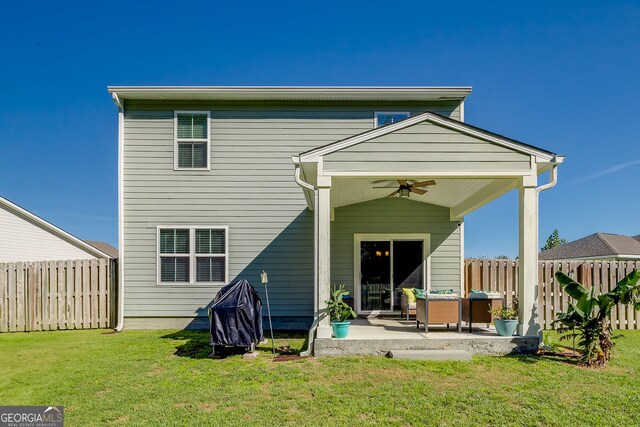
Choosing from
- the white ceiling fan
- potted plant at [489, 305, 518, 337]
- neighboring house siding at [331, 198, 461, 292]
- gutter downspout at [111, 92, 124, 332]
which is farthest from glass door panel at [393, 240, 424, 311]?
gutter downspout at [111, 92, 124, 332]

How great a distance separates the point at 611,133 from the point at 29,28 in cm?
2632

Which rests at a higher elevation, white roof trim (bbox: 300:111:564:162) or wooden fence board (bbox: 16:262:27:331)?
white roof trim (bbox: 300:111:564:162)

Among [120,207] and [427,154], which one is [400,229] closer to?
[427,154]

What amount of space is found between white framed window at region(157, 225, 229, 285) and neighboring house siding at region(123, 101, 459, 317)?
0.15m

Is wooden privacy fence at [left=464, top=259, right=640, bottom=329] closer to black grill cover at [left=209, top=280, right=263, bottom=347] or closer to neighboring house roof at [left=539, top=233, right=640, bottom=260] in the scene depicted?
black grill cover at [left=209, top=280, right=263, bottom=347]

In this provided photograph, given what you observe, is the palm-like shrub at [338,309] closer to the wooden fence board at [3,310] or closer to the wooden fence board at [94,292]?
the wooden fence board at [94,292]

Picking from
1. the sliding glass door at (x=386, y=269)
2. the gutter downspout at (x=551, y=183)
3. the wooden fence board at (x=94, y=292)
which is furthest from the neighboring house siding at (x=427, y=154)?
the wooden fence board at (x=94, y=292)

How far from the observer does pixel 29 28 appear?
1252 centimetres

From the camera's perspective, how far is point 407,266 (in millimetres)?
9641

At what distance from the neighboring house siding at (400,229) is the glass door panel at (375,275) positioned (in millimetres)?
329

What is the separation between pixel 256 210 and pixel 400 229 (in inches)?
147

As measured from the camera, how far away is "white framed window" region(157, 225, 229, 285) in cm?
927

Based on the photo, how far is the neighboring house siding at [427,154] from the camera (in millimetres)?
6383

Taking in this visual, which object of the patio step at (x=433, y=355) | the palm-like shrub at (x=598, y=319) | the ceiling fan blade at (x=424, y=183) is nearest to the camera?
the palm-like shrub at (x=598, y=319)
